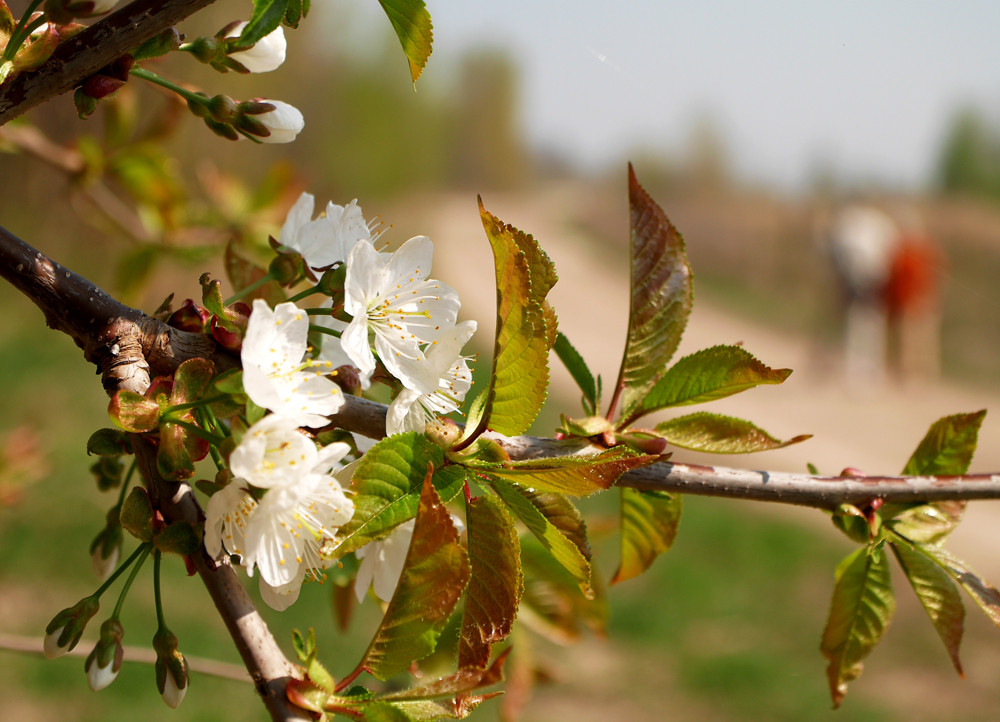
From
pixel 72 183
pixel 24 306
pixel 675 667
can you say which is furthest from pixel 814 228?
pixel 72 183

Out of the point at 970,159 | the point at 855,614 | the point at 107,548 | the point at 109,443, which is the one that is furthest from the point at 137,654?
the point at 970,159

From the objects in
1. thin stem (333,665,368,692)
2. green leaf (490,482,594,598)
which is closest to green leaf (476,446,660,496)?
green leaf (490,482,594,598)

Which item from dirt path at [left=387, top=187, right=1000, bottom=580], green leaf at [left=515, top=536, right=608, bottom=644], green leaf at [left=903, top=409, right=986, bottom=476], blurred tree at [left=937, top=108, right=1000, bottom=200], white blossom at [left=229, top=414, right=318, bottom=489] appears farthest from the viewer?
blurred tree at [left=937, top=108, right=1000, bottom=200]

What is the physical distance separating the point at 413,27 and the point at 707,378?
23 cm

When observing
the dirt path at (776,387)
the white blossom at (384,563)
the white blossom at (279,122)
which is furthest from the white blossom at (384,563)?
the dirt path at (776,387)

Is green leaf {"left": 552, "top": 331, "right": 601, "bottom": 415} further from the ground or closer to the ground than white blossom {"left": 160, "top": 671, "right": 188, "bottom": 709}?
further from the ground

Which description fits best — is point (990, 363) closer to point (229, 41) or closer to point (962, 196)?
point (962, 196)

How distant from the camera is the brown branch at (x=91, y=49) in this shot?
353mm

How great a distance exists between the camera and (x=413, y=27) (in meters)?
0.38

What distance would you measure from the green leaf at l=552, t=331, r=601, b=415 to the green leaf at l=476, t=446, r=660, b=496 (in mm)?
112

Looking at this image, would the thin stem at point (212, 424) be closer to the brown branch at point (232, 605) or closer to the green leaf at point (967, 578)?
the brown branch at point (232, 605)

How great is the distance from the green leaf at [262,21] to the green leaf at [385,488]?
0.57 feet

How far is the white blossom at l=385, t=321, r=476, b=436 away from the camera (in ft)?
1.23

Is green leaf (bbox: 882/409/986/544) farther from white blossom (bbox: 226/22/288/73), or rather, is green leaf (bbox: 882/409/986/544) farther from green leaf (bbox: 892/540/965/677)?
white blossom (bbox: 226/22/288/73)
